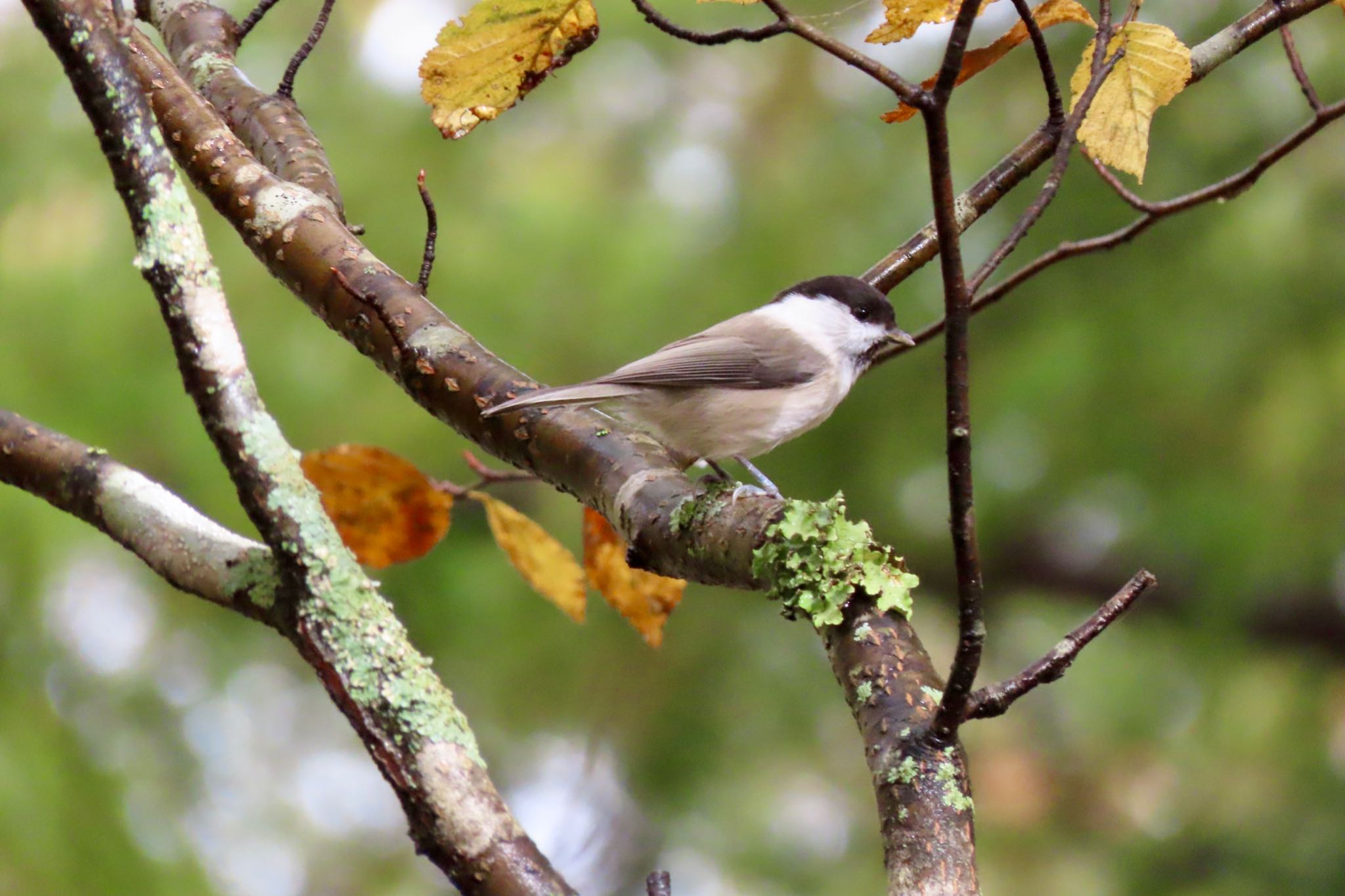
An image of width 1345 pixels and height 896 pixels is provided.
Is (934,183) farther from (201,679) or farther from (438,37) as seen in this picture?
(201,679)

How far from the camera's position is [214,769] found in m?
3.39

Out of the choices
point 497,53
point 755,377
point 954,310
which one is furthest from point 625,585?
point 954,310

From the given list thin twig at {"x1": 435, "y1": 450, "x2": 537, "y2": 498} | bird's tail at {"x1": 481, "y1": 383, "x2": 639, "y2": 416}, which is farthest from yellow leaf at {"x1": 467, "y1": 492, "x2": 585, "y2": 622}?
bird's tail at {"x1": 481, "y1": 383, "x2": 639, "y2": 416}

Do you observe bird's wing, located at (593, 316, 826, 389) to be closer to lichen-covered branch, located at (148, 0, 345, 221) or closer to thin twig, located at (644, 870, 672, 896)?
lichen-covered branch, located at (148, 0, 345, 221)

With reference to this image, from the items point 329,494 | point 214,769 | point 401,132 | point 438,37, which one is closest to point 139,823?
point 214,769

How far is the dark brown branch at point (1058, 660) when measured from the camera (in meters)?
1.00

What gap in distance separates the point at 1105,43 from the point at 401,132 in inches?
94.9

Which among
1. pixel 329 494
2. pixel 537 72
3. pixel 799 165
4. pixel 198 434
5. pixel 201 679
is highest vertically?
pixel 799 165

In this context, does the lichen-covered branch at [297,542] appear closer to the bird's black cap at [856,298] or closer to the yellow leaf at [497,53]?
the yellow leaf at [497,53]

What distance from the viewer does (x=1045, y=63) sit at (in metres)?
1.26

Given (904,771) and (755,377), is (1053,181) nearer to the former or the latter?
(904,771)

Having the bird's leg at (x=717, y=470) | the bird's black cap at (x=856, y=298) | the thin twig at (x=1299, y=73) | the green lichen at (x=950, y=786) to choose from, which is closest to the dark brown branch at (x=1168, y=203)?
the thin twig at (x=1299, y=73)

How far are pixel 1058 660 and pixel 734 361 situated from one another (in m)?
1.31

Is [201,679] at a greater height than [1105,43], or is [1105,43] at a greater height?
[201,679]
